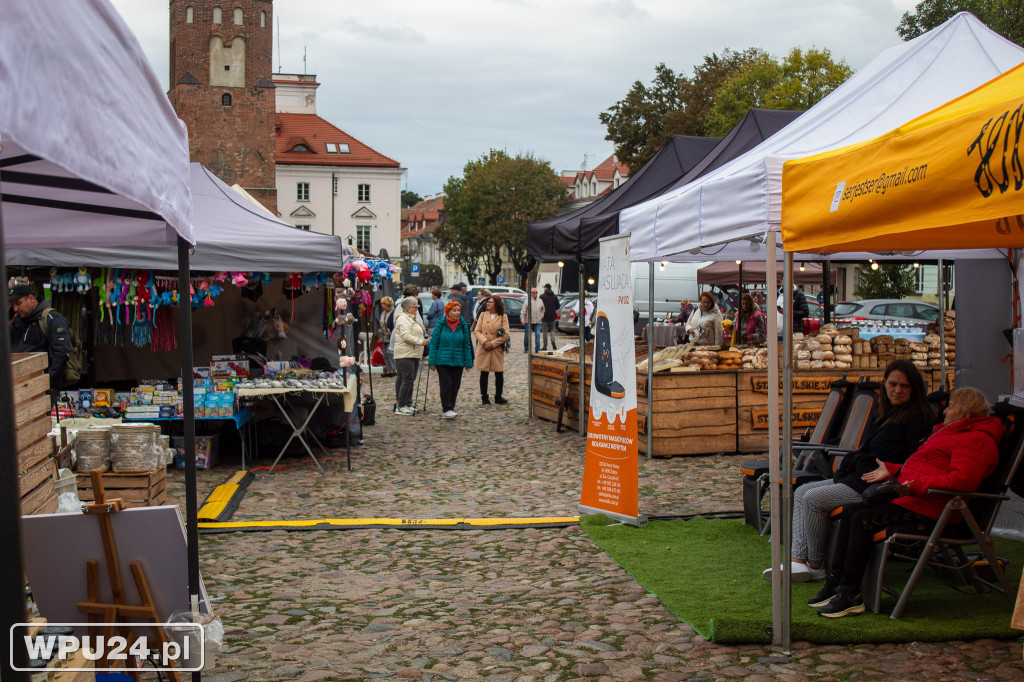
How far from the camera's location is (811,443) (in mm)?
6992

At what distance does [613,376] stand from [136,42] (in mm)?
5100

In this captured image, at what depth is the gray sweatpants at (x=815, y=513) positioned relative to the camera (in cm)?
547

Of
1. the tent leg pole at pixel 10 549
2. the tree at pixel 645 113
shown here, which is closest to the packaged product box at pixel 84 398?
the tent leg pole at pixel 10 549

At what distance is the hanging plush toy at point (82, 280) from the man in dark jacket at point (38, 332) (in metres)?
0.46

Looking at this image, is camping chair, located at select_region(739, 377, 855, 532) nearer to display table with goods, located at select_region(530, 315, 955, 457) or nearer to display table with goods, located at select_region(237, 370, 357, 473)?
display table with goods, located at select_region(530, 315, 955, 457)

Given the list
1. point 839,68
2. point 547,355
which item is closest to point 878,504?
point 547,355

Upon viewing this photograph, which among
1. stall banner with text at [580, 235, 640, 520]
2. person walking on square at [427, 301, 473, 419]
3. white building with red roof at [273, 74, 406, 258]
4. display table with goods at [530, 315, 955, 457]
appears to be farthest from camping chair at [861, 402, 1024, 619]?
white building with red roof at [273, 74, 406, 258]

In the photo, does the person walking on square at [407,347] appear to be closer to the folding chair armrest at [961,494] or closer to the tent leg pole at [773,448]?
the tent leg pole at [773,448]

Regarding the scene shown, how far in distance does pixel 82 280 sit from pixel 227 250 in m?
1.52

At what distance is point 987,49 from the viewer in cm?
678

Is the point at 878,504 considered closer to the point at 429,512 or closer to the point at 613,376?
the point at 613,376

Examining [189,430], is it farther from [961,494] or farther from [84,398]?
[84,398]

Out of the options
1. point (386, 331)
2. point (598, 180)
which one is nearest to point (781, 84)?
point (386, 331)

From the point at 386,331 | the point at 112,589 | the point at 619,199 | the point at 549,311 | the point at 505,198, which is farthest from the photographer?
the point at 505,198
